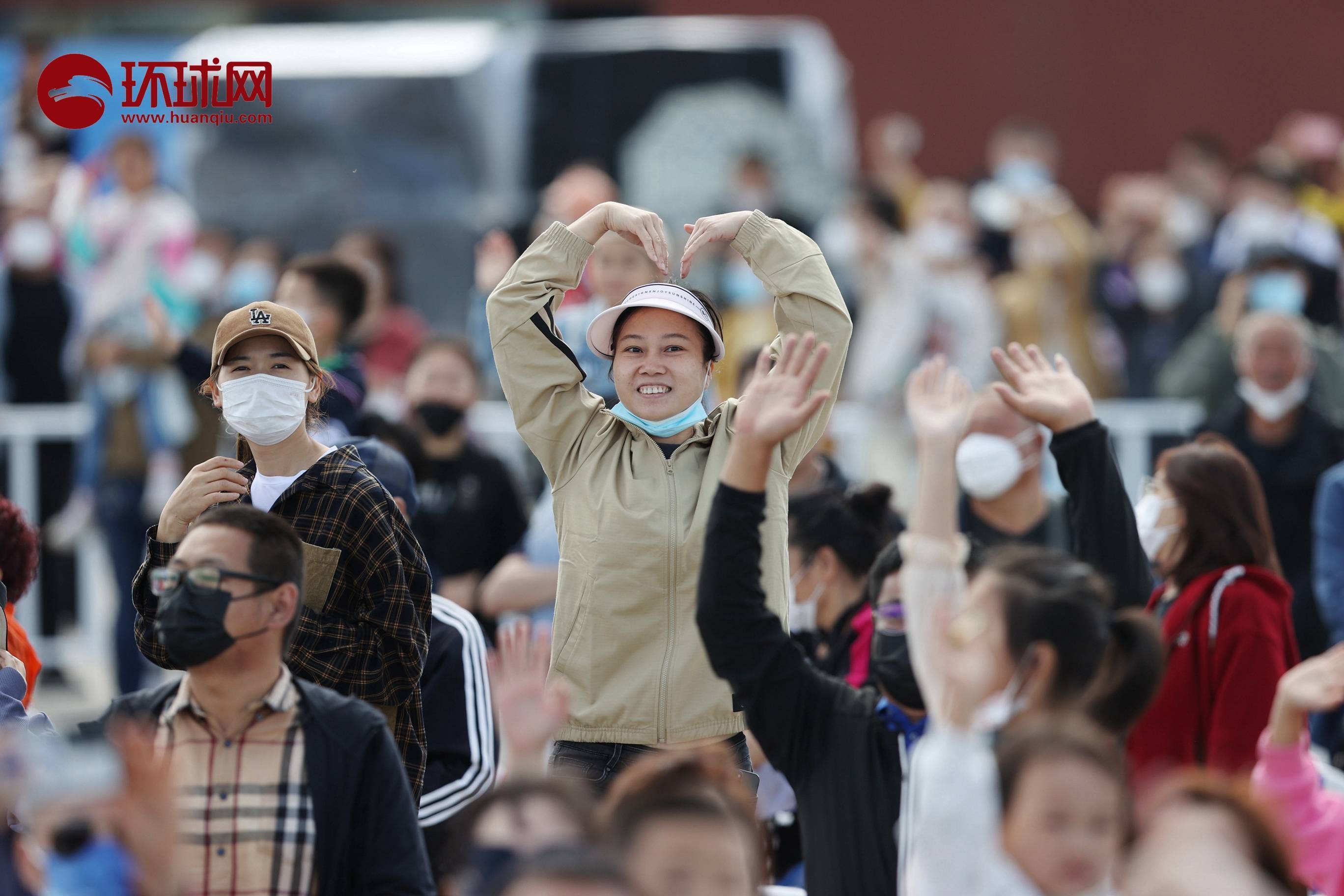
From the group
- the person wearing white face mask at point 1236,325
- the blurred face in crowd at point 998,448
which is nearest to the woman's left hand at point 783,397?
the blurred face in crowd at point 998,448

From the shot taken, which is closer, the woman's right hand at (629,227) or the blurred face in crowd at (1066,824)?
the blurred face in crowd at (1066,824)

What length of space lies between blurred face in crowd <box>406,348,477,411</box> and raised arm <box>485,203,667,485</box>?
2305 millimetres

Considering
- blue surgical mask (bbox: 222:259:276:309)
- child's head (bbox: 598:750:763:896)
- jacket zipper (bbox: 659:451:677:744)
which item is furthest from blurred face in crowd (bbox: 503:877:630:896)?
blue surgical mask (bbox: 222:259:276:309)

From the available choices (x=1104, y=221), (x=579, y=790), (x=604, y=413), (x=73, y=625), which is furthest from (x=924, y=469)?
(x=1104, y=221)

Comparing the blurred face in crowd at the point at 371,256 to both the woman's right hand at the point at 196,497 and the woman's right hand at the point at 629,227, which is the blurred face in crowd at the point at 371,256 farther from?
the woman's right hand at the point at 196,497

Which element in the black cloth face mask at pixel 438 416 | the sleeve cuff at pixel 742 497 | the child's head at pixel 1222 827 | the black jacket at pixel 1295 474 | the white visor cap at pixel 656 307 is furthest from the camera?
the black jacket at pixel 1295 474

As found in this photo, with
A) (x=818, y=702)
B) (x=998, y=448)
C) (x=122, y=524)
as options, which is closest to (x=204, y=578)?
(x=818, y=702)

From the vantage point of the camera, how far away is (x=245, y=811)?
3459 millimetres

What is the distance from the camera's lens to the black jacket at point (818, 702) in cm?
379

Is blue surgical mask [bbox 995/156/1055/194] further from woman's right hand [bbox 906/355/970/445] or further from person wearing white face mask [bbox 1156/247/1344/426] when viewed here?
woman's right hand [bbox 906/355/970/445]

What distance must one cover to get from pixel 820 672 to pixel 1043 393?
836 mm

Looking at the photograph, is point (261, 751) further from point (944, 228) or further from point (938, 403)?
point (944, 228)

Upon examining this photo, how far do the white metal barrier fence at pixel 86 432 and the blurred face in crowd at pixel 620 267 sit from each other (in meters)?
3.00

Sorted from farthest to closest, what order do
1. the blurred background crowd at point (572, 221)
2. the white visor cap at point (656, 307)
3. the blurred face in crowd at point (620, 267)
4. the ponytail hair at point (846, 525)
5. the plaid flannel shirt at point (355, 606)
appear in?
the blurred background crowd at point (572, 221) → the blurred face in crowd at point (620, 267) → the ponytail hair at point (846, 525) → the white visor cap at point (656, 307) → the plaid flannel shirt at point (355, 606)
